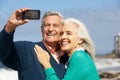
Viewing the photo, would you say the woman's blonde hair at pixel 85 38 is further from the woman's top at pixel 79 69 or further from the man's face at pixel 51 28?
the man's face at pixel 51 28

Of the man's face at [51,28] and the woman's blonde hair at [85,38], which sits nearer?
the woman's blonde hair at [85,38]

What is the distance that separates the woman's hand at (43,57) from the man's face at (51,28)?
0.90 feet

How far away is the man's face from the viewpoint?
14.3 ft

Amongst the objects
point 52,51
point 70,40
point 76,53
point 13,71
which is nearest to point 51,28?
point 52,51

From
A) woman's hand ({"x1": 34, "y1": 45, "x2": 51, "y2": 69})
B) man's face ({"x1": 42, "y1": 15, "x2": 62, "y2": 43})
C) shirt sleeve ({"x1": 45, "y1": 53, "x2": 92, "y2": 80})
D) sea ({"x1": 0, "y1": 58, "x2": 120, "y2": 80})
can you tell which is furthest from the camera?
sea ({"x1": 0, "y1": 58, "x2": 120, "y2": 80})

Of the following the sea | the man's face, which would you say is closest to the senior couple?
the man's face

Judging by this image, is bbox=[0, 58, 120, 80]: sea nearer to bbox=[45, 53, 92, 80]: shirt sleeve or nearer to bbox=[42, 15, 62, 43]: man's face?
bbox=[42, 15, 62, 43]: man's face

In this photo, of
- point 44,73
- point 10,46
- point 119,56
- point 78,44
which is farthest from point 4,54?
point 119,56

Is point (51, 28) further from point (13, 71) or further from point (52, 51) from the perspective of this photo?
point (13, 71)

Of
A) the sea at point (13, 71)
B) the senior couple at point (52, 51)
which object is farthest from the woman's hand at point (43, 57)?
the sea at point (13, 71)

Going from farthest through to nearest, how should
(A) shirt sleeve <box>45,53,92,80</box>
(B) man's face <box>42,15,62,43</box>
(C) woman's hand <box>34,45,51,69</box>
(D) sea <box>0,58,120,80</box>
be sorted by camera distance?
(D) sea <box>0,58,120,80</box> → (B) man's face <box>42,15,62,43</box> → (C) woman's hand <box>34,45,51,69</box> → (A) shirt sleeve <box>45,53,92,80</box>

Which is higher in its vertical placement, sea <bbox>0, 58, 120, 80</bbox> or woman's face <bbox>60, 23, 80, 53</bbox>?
woman's face <bbox>60, 23, 80, 53</bbox>

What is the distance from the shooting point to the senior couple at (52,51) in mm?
3906

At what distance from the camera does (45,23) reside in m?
4.39
